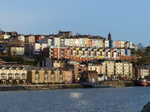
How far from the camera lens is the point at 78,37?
5714 inches

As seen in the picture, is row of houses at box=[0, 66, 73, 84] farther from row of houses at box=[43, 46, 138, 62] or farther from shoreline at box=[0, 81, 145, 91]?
row of houses at box=[43, 46, 138, 62]

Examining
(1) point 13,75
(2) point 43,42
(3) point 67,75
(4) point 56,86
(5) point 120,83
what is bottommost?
(4) point 56,86

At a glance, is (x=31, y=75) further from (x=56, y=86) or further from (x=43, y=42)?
(x=43, y=42)

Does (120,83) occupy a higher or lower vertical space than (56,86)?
higher

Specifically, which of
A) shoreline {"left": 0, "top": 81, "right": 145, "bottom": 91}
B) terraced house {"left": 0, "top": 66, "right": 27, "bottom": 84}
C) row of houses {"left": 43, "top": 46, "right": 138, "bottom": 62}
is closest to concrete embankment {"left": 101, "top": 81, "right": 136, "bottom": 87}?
A: shoreline {"left": 0, "top": 81, "right": 145, "bottom": 91}

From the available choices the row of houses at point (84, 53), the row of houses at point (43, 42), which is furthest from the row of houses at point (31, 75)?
the row of houses at point (43, 42)

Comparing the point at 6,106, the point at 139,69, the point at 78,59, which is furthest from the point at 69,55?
the point at 6,106

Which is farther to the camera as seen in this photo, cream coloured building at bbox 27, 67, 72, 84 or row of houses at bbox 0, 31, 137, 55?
row of houses at bbox 0, 31, 137, 55

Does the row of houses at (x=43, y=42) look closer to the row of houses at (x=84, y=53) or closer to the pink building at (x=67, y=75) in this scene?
the row of houses at (x=84, y=53)

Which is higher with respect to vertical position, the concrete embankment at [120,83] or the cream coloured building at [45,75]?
the cream coloured building at [45,75]

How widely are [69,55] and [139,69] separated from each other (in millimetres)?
20510

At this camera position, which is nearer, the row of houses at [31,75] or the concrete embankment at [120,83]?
the row of houses at [31,75]

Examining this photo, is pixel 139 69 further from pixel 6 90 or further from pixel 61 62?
pixel 6 90

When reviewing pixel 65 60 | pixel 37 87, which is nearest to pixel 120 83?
pixel 65 60
